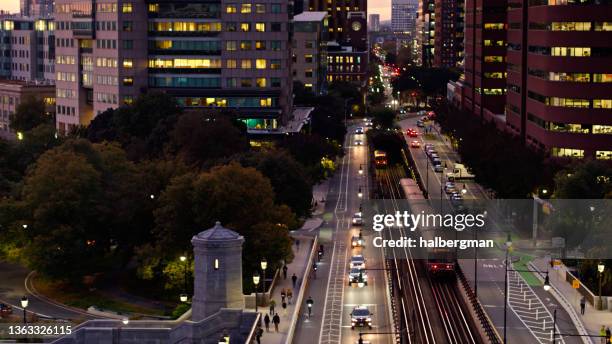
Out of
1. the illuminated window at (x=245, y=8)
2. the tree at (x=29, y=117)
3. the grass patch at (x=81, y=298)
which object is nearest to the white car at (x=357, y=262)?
the grass patch at (x=81, y=298)

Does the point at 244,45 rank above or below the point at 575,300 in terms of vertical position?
above

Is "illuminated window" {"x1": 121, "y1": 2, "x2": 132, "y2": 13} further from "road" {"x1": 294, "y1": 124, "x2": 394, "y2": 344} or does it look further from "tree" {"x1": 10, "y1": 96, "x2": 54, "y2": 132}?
"road" {"x1": 294, "y1": 124, "x2": 394, "y2": 344}

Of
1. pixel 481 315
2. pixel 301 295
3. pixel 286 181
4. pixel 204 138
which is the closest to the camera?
A: pixel 481 315

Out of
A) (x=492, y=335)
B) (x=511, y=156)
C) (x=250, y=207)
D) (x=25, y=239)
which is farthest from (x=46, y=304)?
(x=511, y=156)

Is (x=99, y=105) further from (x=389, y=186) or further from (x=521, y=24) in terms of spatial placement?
(x=521, y=24)

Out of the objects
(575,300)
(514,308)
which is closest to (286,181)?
(514,308)

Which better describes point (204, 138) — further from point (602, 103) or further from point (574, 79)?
point (602, 103)

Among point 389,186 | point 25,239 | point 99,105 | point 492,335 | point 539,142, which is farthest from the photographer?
point 99,105

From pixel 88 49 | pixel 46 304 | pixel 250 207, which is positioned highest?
pixel 88 49
